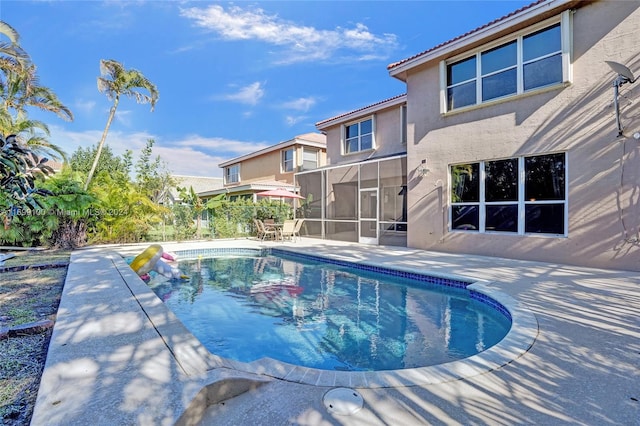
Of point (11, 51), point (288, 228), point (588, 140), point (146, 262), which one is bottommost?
point (146, 262)

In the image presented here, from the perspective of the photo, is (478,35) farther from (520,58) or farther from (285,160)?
(285,160)

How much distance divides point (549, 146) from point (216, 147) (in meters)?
38.2

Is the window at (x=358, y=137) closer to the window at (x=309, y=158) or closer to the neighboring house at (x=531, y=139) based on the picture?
the neighboring house at (x=531, y=139)

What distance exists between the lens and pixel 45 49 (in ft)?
59.9

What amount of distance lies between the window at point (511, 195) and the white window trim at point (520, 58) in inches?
74.9

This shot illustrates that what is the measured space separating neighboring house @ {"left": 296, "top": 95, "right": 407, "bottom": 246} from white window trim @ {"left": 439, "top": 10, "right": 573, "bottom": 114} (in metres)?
3.17

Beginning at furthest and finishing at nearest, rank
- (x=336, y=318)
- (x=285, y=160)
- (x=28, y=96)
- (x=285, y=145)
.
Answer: (x=285, y=160), (x=285, y=145), (x=28, y=96), (x=336, y=318)

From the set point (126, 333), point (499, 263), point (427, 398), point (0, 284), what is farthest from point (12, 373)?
point (499, 263)

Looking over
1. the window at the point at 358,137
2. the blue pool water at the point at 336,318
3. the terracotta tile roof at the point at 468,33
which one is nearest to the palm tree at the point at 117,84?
the window at the point at 358,137

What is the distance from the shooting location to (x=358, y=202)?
15234mm

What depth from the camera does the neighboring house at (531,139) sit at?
800 centimetres

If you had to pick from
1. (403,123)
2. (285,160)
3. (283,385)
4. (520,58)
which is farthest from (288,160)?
(283,385)

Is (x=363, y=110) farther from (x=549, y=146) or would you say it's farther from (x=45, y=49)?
(x=45, y=49)

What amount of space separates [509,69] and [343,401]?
10.9 m
